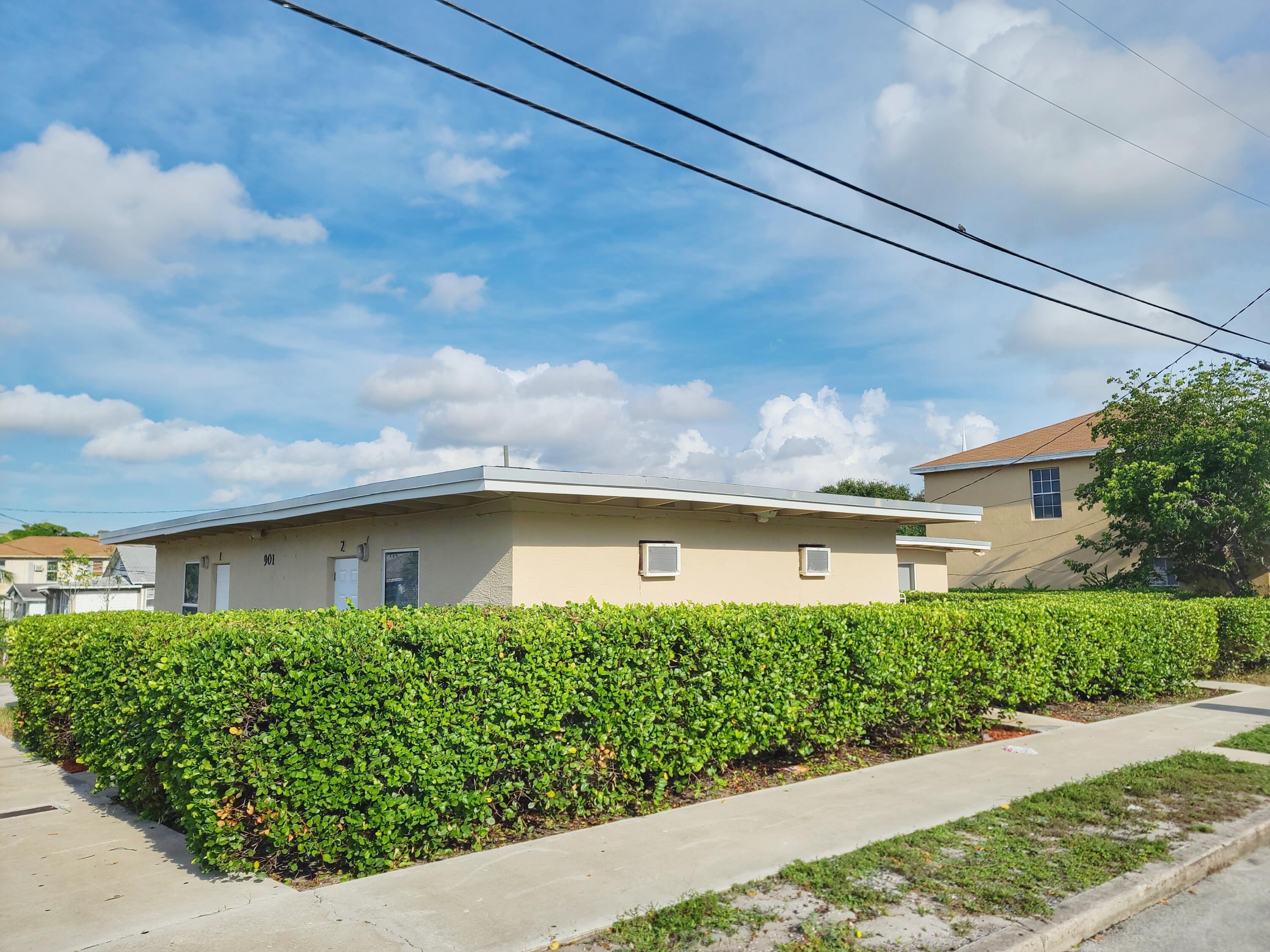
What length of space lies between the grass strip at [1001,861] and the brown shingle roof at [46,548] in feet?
195

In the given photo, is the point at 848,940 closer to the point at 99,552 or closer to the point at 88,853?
the point at 88,853

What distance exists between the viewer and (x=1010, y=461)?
85.9 ft

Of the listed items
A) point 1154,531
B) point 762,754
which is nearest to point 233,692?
point 762,754

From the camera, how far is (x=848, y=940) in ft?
13.1

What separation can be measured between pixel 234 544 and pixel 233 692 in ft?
36.6

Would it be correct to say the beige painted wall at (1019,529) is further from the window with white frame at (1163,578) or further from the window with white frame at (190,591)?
the window with white frame at (190,591)

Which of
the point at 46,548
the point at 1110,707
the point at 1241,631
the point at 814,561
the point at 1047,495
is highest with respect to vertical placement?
the point at 1047,495

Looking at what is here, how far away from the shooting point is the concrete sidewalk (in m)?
4.16

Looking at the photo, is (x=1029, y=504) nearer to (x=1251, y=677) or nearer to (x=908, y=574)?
(x=908, y=574)

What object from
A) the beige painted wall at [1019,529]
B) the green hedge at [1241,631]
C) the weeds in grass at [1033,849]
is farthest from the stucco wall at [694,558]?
the beige painted wall at [1019,529]

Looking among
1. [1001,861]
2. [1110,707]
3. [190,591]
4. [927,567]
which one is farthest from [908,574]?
[1001,861]

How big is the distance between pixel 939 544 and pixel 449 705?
743 inches

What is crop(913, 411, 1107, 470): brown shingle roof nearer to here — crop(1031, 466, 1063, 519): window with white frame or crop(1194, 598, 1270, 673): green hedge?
crop(1031, 466, 1063, 519): window with white frame

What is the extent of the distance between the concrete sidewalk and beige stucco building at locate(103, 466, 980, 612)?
364 centimetres
